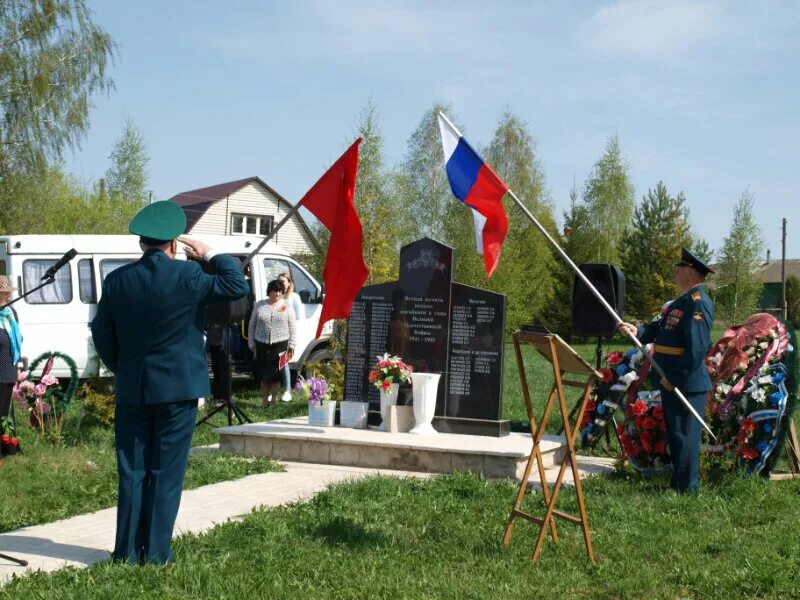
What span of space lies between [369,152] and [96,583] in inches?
1078

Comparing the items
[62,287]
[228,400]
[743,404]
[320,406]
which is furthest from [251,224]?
[743,404]

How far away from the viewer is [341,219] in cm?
811

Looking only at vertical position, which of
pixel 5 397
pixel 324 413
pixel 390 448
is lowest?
pixel 390 448

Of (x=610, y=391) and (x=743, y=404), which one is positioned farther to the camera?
(x=610, y=391)

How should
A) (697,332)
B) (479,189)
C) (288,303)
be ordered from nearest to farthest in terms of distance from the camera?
1. (697,332)
2. (479,189)
3. (288,303)

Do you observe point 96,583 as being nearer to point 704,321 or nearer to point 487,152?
point 704,321

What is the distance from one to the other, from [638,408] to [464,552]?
133 inches

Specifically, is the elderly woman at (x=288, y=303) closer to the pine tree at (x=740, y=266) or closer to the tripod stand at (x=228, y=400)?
the tripod stand at (x=228, y=400)

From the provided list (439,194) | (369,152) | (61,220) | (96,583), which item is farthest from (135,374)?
(439,194)

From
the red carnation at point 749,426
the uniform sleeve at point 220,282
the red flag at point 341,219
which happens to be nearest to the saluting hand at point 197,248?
the uniform sleeve at point 220,282

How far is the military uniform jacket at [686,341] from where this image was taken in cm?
789

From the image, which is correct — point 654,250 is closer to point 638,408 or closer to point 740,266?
point 740,266

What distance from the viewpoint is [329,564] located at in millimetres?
5816

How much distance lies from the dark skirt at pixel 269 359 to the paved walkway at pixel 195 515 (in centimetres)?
377
